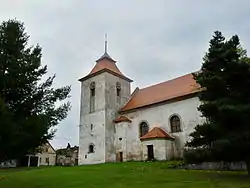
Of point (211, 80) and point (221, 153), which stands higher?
point (211, 80)

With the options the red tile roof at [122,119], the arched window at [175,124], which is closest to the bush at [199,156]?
the arched window at [175,124]

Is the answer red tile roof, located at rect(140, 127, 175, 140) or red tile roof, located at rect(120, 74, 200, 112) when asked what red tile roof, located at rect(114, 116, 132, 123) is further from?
red tile roof, located at rect(140, 127, 175, 140)

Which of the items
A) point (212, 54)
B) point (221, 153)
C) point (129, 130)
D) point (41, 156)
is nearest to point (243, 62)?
point (212, 54)

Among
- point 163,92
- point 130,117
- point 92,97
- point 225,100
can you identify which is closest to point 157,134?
point 130,117

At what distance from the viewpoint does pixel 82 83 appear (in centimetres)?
4534

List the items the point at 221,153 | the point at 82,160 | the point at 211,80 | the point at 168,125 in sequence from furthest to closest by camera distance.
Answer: the point at 82,160
the point at 168,125
the point at 211,80
the point at 221,153

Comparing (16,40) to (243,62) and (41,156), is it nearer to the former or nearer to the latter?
(243,62)

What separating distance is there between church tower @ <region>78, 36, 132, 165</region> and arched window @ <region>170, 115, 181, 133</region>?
7885 millimetres

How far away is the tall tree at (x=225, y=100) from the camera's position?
1666cm

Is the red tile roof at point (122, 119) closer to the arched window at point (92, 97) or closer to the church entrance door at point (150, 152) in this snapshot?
the arched window at point (92, 97)

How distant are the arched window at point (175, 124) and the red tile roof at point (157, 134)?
90 cm

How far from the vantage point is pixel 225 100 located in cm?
1759

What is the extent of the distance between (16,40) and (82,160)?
25.7 meters

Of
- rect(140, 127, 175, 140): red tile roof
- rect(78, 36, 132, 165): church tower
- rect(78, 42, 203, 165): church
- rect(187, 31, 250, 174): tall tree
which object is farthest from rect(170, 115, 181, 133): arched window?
rect(187, 31, 250, 174): tall tree
